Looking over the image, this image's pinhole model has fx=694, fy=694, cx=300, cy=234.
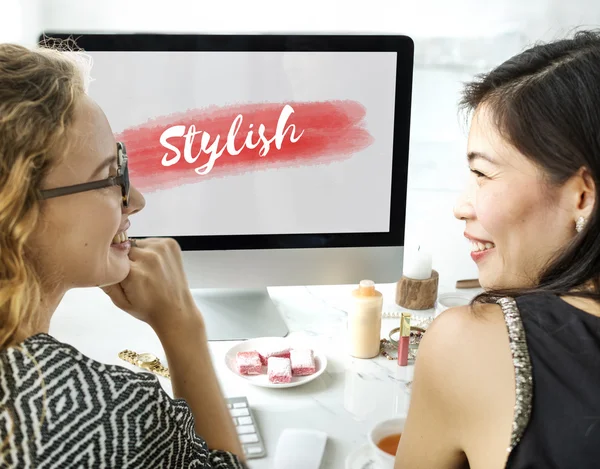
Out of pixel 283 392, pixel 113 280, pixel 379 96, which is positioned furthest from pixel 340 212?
pixel 113 280

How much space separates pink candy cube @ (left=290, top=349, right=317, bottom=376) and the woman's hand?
24 cm

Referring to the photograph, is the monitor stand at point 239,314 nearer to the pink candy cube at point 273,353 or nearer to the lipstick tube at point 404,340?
the pink candy cube at point 273,353

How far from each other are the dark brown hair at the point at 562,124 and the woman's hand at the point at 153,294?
455 mm

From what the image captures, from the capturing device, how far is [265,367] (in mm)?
1245

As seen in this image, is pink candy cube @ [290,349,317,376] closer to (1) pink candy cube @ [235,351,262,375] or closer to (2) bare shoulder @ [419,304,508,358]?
(1) pink candy cube @ [235,351,262,375]

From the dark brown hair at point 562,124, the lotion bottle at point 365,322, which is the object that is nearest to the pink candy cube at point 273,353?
the lotion bottle at point 365,322

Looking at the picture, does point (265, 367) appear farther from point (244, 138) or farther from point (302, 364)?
point (244, 138)

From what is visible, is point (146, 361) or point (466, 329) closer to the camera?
point (466, 329)

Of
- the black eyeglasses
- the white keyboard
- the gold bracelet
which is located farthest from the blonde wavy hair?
the gold bracelet

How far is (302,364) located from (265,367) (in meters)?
0.08

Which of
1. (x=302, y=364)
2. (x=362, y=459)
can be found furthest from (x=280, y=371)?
(x=362, y=459)

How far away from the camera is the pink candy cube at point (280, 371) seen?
1.18 m

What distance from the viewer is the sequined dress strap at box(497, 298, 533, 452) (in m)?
0.67

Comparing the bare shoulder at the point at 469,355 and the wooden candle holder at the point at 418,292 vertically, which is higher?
the bare shoulder at the point at 469,355
